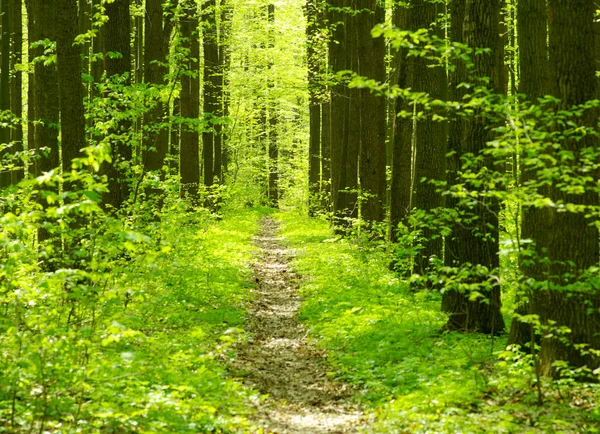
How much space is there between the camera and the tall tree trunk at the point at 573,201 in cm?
671

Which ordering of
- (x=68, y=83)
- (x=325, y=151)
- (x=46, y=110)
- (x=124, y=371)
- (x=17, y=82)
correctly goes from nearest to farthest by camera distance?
(x=124, y=371), (x=68, y=83), (x=46, y=110), (x=17, y=82), (x=325, y=151)

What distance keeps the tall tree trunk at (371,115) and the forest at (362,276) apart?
0.21 feet

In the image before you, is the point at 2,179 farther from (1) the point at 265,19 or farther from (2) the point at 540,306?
(2) the point at 540,306

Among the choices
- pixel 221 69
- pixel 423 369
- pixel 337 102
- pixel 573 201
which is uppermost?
pixel 221 69

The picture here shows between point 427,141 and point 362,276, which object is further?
point 362,276

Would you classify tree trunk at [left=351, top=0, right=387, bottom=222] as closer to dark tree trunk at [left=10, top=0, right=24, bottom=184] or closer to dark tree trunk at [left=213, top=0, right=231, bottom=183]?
dark tree trunk at [left=213, top=0, right=231, bottom=183]

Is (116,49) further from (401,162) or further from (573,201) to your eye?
(573,201)

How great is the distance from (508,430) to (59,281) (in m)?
4.44

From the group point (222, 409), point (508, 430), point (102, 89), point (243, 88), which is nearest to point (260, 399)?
point (222, 409)

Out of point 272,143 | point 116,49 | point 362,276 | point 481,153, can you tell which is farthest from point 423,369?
point 272,143

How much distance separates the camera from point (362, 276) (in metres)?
14.7

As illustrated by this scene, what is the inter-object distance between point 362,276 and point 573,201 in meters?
8.23

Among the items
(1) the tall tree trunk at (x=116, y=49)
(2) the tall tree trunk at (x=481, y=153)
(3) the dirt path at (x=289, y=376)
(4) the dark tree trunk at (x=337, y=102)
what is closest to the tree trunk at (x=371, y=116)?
(4) the dark tree trunk at (x=337, y=102)

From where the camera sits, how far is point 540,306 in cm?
707
